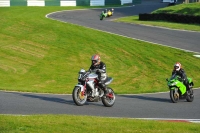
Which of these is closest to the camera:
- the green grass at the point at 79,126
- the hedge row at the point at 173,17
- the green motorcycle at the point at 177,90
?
the green grass at the point at 79,126

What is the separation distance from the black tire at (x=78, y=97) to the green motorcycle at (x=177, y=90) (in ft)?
12.4

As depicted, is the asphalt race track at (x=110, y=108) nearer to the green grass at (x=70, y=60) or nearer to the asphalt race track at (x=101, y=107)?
the asphalt race track at (x=101, y=107)

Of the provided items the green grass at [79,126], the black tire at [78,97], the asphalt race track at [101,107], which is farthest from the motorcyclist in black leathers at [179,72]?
the green grass at [79,126]

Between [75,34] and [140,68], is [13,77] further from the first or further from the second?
[75,34]

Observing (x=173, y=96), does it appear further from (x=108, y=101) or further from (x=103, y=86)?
(x=103, y=86)

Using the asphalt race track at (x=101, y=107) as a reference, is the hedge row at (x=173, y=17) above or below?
above

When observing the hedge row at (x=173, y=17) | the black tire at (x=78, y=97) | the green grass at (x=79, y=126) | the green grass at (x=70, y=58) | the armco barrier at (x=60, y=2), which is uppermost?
the armco barrier at (x=60, y=2)

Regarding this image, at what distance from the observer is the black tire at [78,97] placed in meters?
15.1

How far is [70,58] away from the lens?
2948 centimetres

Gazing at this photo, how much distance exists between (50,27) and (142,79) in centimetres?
1616

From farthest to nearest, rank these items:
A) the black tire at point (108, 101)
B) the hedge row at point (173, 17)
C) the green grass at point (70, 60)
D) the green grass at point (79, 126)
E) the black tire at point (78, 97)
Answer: the hedge row at point (173, 17) → the green grass at point (70, 60) → the black tire at point (108, 101) → the black tire at point (78, 97) → the green grass at point (79, 126)

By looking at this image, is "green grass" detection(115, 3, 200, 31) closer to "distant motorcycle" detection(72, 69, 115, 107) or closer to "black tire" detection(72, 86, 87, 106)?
"distant motorcycle" detection(72, 69, 115, 107)

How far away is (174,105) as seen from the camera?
1725 centimetres

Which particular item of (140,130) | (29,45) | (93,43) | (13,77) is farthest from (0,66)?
(140,130)
